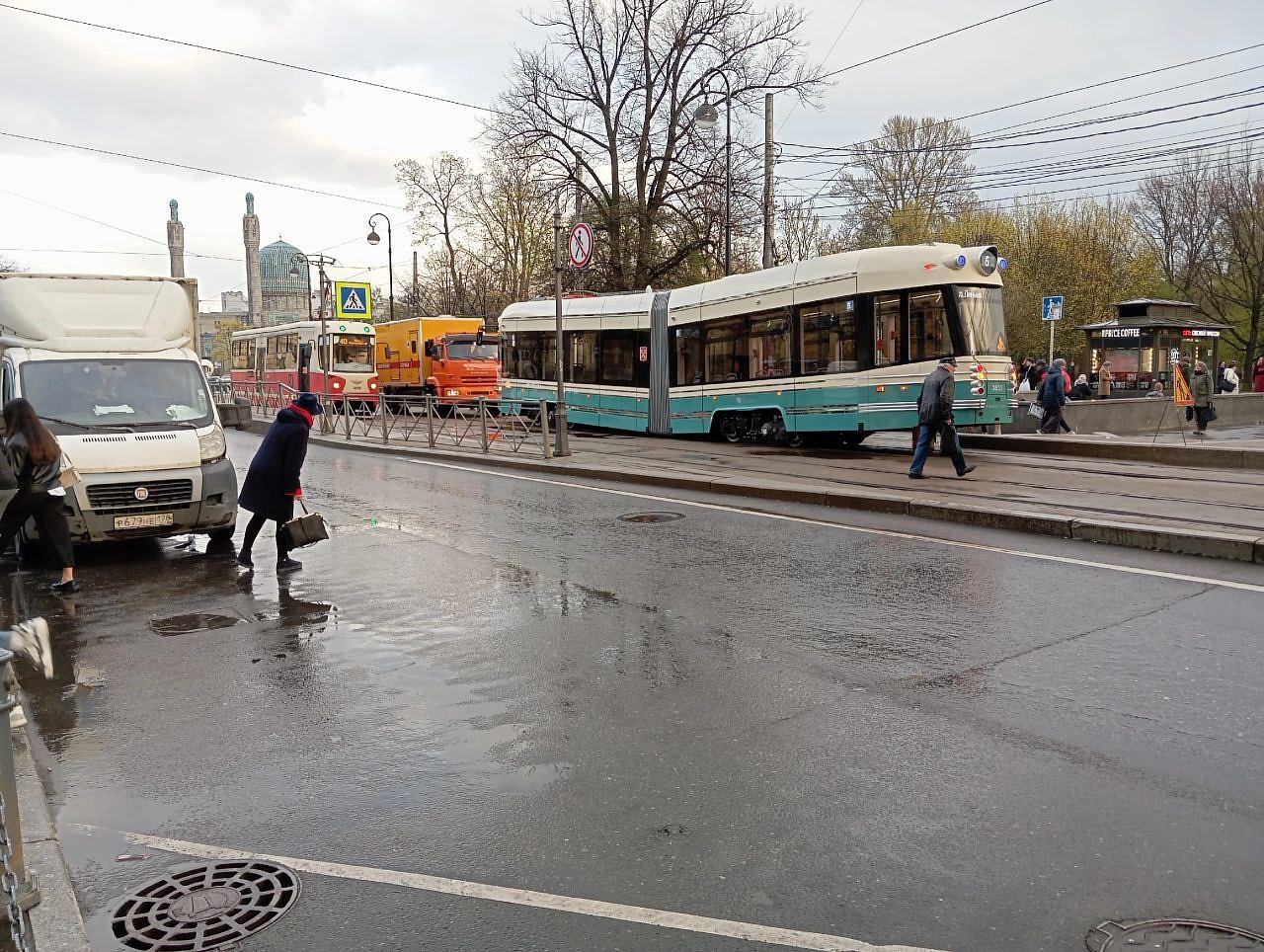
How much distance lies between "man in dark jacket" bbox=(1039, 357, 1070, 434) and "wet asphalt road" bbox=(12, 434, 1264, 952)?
13712mm

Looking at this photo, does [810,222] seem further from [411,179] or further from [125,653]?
[125,653]

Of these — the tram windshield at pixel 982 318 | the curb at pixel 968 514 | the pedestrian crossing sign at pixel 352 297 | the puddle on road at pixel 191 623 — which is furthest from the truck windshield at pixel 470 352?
the puddle on road at pixel 191 623

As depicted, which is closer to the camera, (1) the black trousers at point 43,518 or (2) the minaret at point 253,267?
(1) the black trousers at point 43,518

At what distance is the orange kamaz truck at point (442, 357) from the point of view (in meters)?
34.7

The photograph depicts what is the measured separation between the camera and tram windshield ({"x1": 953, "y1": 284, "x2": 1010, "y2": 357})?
17.3m

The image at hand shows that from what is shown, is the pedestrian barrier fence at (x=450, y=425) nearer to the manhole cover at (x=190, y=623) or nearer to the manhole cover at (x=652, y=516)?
the manhole cover at (x=652, y=516)

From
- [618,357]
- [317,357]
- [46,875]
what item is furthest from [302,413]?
[317,357]

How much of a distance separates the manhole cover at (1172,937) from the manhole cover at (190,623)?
19.8 feet

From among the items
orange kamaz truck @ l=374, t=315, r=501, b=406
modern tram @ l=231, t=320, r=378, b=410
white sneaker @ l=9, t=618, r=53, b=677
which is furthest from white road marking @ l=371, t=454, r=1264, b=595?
modern tram @ l=231, t=320, r=378, b=410

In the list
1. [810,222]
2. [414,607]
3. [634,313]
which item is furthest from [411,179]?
[414,607]

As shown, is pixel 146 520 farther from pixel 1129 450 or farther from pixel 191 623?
pixel 1129 450

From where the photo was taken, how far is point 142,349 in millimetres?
10664

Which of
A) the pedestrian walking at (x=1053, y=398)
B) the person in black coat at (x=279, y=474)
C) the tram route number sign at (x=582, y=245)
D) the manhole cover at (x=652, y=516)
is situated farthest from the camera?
the pedestrian walking at (x=1053, y=398)

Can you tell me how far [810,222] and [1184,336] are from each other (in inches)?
833
